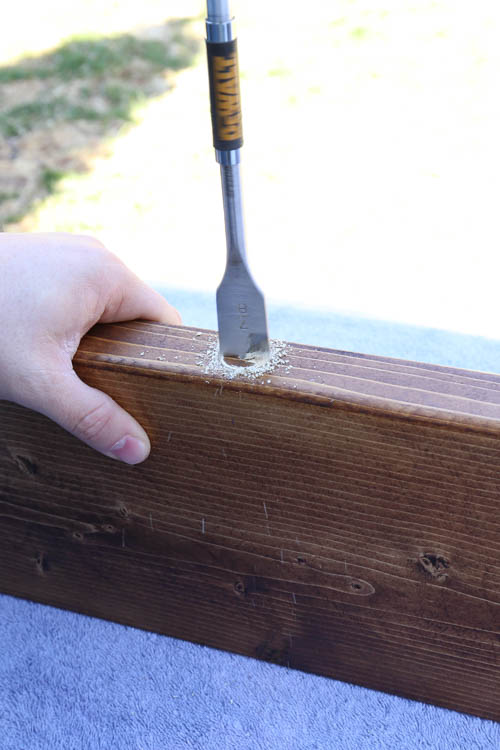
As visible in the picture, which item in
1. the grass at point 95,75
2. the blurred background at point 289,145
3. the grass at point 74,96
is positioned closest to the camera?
the blurred background at point 289,145

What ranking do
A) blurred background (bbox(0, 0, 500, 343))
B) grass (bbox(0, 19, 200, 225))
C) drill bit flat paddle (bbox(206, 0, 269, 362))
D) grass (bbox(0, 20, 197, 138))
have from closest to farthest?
drill bit flat paddle (bbox(206, 0, 269, 362)) < blurred background (bbox(0, 0, 500, 343)) < grass (bbox(0, 19, 200, 225)) < grass (bbox(0, 20, 197, 138))

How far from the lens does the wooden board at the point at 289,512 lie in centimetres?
55

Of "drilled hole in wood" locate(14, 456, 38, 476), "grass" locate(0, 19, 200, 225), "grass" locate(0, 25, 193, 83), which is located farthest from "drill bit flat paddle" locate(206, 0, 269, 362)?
"grass" locate(0, 25, 193, 83)

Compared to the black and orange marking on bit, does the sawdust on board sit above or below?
below

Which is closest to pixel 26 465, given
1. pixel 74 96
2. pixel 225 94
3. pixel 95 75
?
pixel 225 94

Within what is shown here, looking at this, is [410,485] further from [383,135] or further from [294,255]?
[383,135]

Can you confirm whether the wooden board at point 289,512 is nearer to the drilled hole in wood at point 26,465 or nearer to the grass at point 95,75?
the drilled hole in wood at point 26,465

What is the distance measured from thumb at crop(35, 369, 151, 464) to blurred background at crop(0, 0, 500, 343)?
72cm

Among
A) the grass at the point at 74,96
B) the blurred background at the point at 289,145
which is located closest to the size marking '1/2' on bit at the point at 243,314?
the blurred background at the point at 289,145

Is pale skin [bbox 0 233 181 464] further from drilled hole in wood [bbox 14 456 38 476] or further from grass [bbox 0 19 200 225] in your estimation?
grass [bbox 0 19 200 225]

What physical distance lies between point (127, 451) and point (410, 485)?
0.81 ft

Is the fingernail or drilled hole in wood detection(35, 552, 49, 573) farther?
drilled hole in wood detection(35, 552, 49, 573)

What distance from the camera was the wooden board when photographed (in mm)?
549

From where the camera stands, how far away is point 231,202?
19.9 inches
